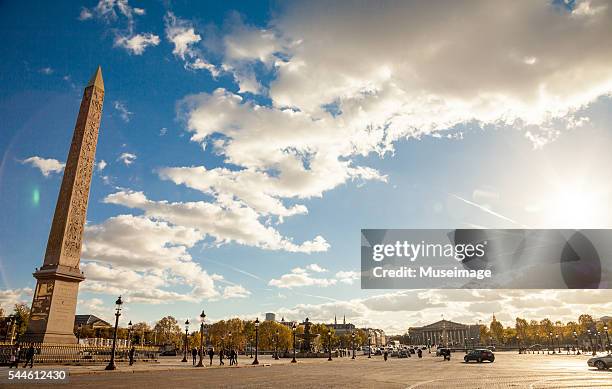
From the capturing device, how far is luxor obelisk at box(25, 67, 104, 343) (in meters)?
30.4

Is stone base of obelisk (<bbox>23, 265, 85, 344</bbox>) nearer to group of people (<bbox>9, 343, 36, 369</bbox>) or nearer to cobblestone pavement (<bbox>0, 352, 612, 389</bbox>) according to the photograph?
group of people (<bbox>9, 343, 36, 369</bbox>)

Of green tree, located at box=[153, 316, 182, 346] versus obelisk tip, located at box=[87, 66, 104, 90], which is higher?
obelisk tip, located at box=[87, 66, 104, 90]

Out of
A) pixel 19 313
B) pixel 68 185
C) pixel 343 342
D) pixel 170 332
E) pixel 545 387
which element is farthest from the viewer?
pixel 343 342

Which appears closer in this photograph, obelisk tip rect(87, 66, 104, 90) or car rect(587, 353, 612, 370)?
car rect(587, 353, 612, 370)

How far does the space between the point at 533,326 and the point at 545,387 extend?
155497mm

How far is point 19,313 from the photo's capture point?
85438mm

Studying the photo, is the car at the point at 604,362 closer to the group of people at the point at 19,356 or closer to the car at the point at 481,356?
the car at the point at 481,356

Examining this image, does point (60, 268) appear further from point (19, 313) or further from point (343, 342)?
point (343, 342)

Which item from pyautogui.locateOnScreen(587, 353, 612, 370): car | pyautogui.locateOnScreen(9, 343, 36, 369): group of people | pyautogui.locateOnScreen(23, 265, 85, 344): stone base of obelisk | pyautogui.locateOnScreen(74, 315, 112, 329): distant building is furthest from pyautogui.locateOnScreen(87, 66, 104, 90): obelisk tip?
pyautogui.locateOnScreen(74, 315, 112, 329): distant building

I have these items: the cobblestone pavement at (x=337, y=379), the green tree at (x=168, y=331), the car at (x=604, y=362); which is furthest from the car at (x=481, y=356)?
the green tree at (x=168, y=331)

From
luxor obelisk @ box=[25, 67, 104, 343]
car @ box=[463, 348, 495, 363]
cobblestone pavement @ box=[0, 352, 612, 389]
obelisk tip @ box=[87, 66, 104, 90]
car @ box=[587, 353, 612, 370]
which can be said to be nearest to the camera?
cobblestone pavement @ box=[0, 352, 612, 389]

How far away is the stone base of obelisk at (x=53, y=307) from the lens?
30.0 meters

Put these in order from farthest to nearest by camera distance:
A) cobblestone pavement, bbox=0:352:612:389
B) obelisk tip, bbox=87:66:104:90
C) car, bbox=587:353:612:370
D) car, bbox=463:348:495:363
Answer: car, bbox=463:348:495:363, obelisk tip, bbox=87:66:104:90, car, bbox=587:353:612:370, cobblestone pavement, bbox=0:352:612:389

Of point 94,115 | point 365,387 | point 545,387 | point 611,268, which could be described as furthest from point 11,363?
point 611,268
